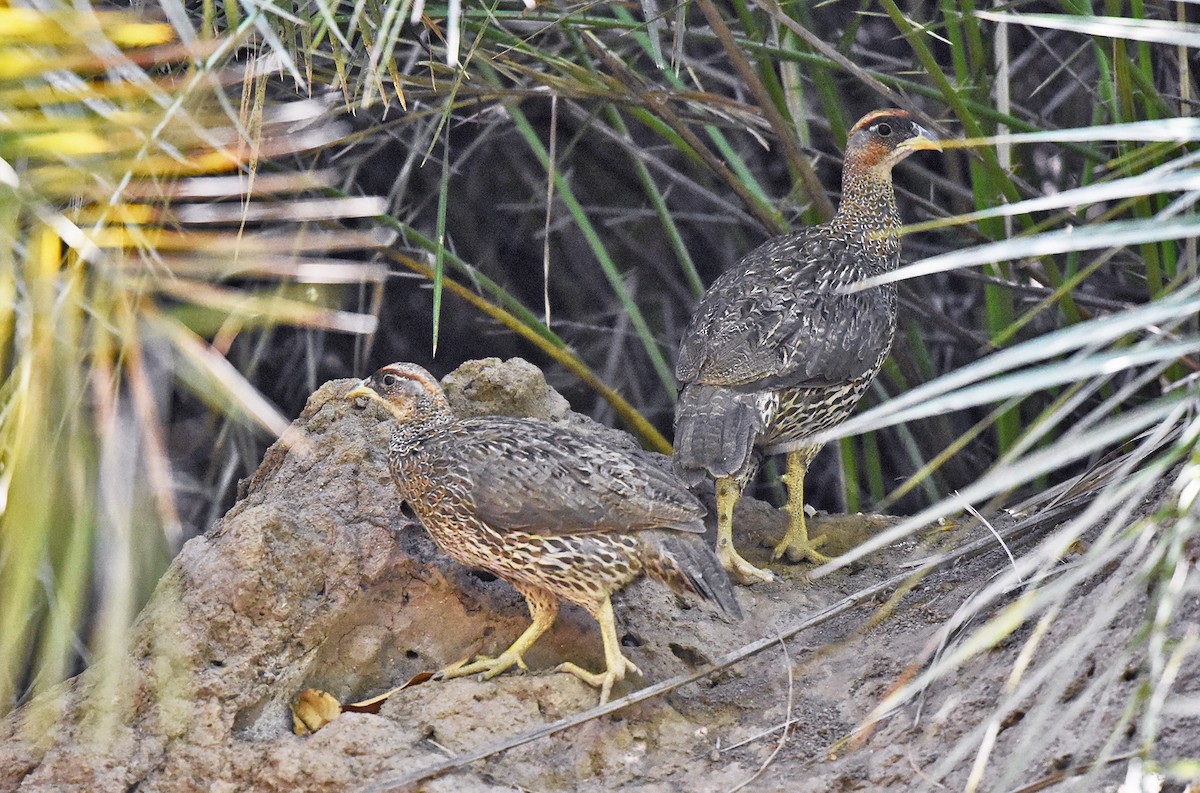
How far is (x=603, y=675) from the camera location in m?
3.91

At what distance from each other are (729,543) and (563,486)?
0.99m

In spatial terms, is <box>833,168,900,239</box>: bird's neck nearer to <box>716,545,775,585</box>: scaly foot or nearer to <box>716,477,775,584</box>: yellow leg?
<box>716,477,775,584</box>: yellow leg

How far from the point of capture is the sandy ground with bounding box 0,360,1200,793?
11.3 ft

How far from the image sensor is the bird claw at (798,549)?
480 centimetres

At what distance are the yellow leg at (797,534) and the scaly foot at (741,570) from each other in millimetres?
168

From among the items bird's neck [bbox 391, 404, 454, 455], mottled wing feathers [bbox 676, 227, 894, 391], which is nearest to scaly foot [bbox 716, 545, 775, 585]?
mottled wing feathers [bbox 676, 227, 894, 391]

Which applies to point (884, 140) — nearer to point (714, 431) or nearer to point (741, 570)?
point (714, 431)

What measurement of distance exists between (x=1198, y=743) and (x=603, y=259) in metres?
3.13

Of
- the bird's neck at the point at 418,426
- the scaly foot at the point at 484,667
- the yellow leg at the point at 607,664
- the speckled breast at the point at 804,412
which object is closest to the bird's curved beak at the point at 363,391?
the bird's neck at the point at 418,426

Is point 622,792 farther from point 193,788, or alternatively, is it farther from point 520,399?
point 520,399

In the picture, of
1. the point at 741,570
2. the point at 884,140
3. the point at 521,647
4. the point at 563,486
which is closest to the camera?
the point at 563,486

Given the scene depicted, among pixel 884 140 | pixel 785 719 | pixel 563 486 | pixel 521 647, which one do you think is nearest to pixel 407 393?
pixel 563 486

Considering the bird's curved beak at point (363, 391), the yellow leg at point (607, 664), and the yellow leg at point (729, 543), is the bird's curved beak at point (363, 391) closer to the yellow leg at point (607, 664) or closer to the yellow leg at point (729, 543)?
the yellow leg at point (607, 664)

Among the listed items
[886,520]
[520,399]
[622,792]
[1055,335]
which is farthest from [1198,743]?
[520,399]
